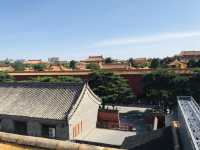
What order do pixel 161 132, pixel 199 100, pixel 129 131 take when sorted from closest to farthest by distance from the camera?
pixel 161 132 < pixel 129 131 < pixel 199 100

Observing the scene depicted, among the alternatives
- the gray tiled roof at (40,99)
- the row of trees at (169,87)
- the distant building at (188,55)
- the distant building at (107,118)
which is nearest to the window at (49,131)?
the gray tiled roof at (40,99)

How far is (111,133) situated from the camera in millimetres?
23391

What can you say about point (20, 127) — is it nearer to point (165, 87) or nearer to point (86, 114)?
point (86, 114)

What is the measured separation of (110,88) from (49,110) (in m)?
10.9

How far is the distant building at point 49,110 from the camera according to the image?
68.5ft

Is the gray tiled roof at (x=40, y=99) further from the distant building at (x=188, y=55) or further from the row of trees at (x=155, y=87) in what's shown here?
the distant building at (x=188, y=55)

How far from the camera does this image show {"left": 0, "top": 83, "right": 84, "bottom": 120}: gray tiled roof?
71.1 feet

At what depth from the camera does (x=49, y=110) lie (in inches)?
856

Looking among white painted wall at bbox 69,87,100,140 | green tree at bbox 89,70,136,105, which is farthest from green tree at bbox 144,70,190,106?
white painted wall at bbox 69,87,100,140

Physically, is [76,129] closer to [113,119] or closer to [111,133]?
[111,133]

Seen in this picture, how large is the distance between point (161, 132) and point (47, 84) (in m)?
12.7

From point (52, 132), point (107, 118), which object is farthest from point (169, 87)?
point (52, 132)

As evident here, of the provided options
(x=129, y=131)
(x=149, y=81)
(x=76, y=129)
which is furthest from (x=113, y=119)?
(x=149, y=81)

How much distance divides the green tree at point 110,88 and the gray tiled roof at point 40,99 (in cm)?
831
